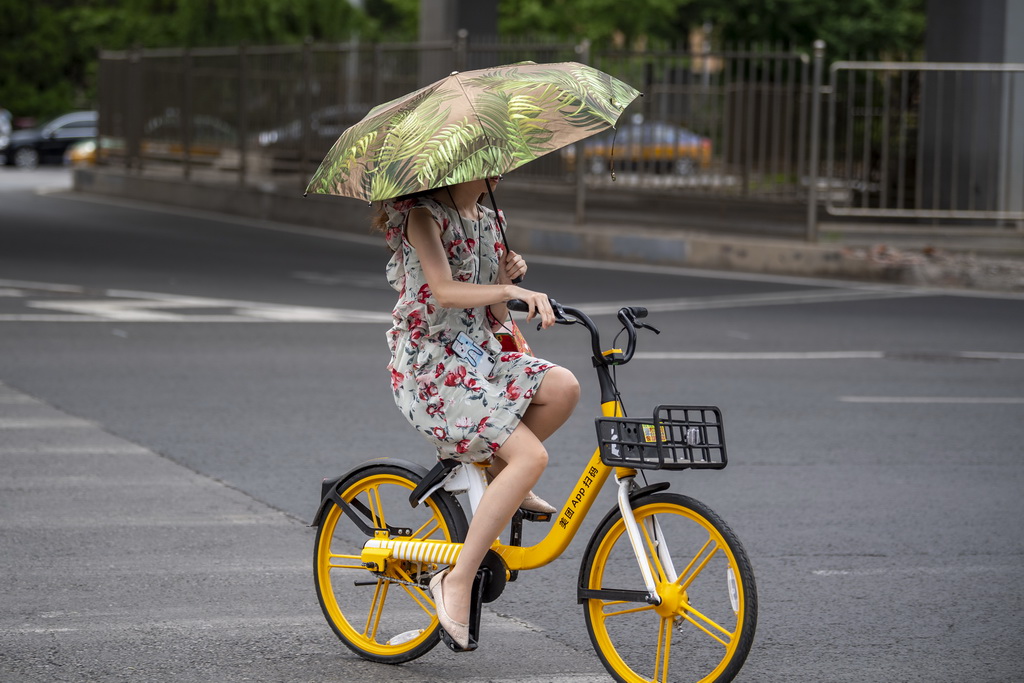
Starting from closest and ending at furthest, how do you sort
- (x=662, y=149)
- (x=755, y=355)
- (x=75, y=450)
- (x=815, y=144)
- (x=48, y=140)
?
(x=75, y=450)
(x=755, y=355)
(x=815, y=144)
(x=662, y=149)
(x=48, y=140)

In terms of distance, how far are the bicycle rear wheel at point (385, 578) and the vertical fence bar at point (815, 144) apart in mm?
13872

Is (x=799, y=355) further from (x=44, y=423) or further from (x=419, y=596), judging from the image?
(x=419, y=596)

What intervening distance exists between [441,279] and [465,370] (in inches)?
10.7

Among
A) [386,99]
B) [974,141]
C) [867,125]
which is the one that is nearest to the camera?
[867,125]

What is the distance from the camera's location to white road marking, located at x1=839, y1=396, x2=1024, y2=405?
956 centimetres

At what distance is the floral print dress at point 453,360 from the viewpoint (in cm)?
416

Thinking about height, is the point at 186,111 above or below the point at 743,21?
below

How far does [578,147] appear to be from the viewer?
19.7 metres

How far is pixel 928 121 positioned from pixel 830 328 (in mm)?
6499

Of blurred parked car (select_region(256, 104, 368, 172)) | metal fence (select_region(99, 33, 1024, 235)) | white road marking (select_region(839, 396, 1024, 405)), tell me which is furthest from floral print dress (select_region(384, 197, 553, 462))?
blurred parked car (select_region(256, 104, 368, 172))

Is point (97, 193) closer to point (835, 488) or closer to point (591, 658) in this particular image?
point (835, 488)

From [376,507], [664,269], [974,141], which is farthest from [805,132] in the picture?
[376,507]

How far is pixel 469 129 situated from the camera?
400cm

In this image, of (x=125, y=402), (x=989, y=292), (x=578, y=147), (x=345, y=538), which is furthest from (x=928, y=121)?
(x=345, y=538)
